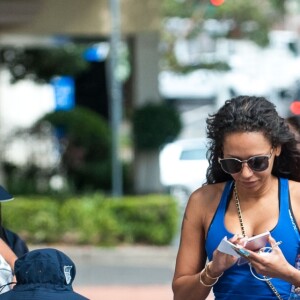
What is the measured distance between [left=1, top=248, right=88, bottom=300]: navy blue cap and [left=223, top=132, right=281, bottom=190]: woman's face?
684mm

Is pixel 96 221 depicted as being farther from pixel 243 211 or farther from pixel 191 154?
pixel 191 154

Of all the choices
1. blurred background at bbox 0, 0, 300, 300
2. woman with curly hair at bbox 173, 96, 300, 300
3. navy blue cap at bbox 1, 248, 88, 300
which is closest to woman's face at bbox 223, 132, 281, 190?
woman with curly hair at bbox 173, 96, 300, 300

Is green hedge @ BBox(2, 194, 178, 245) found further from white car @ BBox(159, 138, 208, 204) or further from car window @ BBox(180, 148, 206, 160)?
car window @ BBox(180, 148, 206, 160)

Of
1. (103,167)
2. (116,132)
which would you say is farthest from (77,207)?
(103,167)

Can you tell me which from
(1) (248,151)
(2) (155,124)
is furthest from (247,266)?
(2) (155,124)

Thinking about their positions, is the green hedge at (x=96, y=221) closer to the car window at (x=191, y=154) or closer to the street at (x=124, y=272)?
the street at (x=124, y=272)

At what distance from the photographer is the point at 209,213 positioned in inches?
145

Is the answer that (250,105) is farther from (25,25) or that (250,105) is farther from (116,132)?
(25,25)

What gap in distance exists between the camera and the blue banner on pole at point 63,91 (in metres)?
25.7

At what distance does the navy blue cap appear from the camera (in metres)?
3.35

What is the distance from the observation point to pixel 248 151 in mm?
3570

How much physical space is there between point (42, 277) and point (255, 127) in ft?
2.90

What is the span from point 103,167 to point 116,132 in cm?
325

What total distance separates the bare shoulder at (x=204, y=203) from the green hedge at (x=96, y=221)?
11.2 metres
